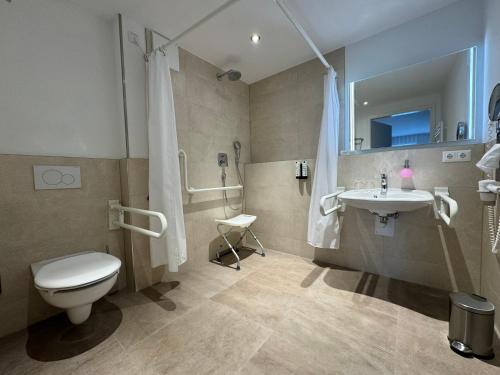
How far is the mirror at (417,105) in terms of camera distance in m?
1.60

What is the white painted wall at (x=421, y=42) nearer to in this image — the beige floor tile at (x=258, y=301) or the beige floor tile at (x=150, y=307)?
the beige floor tile at (x=258, y=301)

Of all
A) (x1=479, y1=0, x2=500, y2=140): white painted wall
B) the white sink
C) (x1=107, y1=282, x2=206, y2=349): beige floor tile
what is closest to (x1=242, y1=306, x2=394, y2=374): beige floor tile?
(x1=107, y1=282, x2=206, y2=349): beige floor tile

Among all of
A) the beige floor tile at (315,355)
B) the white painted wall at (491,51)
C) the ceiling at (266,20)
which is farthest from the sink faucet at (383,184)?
the ceiling at (266,20)

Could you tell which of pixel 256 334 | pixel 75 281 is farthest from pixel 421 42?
pixel 75 281

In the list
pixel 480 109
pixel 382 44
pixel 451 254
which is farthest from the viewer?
pixel 382 44

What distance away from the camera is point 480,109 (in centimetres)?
152

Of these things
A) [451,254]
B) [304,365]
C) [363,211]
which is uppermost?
[363,211]

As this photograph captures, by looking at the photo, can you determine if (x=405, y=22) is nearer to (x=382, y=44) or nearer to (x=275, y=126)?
(x=382, y=44)

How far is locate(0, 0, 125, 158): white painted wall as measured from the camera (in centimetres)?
130

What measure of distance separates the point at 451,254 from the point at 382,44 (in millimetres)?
1865

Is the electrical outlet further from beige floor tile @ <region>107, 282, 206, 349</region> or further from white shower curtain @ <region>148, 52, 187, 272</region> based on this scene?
beige floor tile @ <region>107, 282, 206, 349</region>

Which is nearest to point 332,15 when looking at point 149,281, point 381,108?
point 381,108

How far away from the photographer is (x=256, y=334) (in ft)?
4.17

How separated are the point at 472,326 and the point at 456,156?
1122 mm
